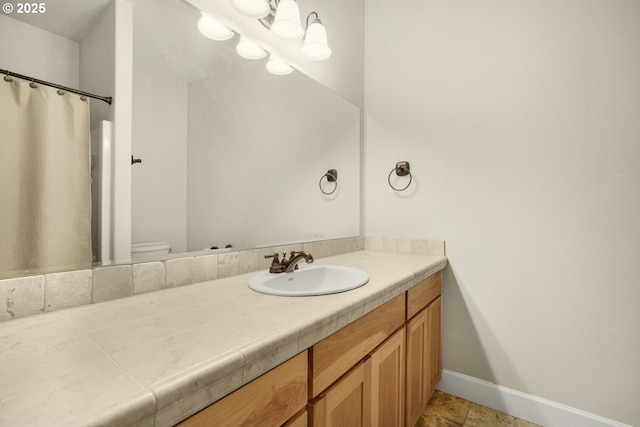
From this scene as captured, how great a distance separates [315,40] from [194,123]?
0.85m

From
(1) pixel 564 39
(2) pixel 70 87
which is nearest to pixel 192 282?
(2) pixel 70 87

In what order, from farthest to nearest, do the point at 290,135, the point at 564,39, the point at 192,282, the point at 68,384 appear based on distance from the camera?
the point at 290,135, the point at 564,39, the point at 192,282, the point at 68,384

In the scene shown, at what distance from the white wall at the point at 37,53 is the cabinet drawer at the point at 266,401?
90cm

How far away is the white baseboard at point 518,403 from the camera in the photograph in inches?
55.0

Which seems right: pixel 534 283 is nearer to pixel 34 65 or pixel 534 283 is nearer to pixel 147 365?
pixel 147 365

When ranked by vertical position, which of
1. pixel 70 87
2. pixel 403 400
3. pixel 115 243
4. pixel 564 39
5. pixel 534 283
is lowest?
pixel 403 400

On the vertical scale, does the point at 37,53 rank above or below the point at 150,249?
above

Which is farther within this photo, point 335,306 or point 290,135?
point 290,135

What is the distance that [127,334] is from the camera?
24.1 inches

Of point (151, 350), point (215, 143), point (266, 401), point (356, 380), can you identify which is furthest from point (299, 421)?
point (215, 143)

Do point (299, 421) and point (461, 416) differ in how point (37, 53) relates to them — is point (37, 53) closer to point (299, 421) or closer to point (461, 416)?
point (299, 421)

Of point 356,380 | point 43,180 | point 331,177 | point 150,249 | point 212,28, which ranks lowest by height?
point 356,380

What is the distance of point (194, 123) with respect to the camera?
3.60 ft

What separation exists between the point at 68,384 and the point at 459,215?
179 centimetres
